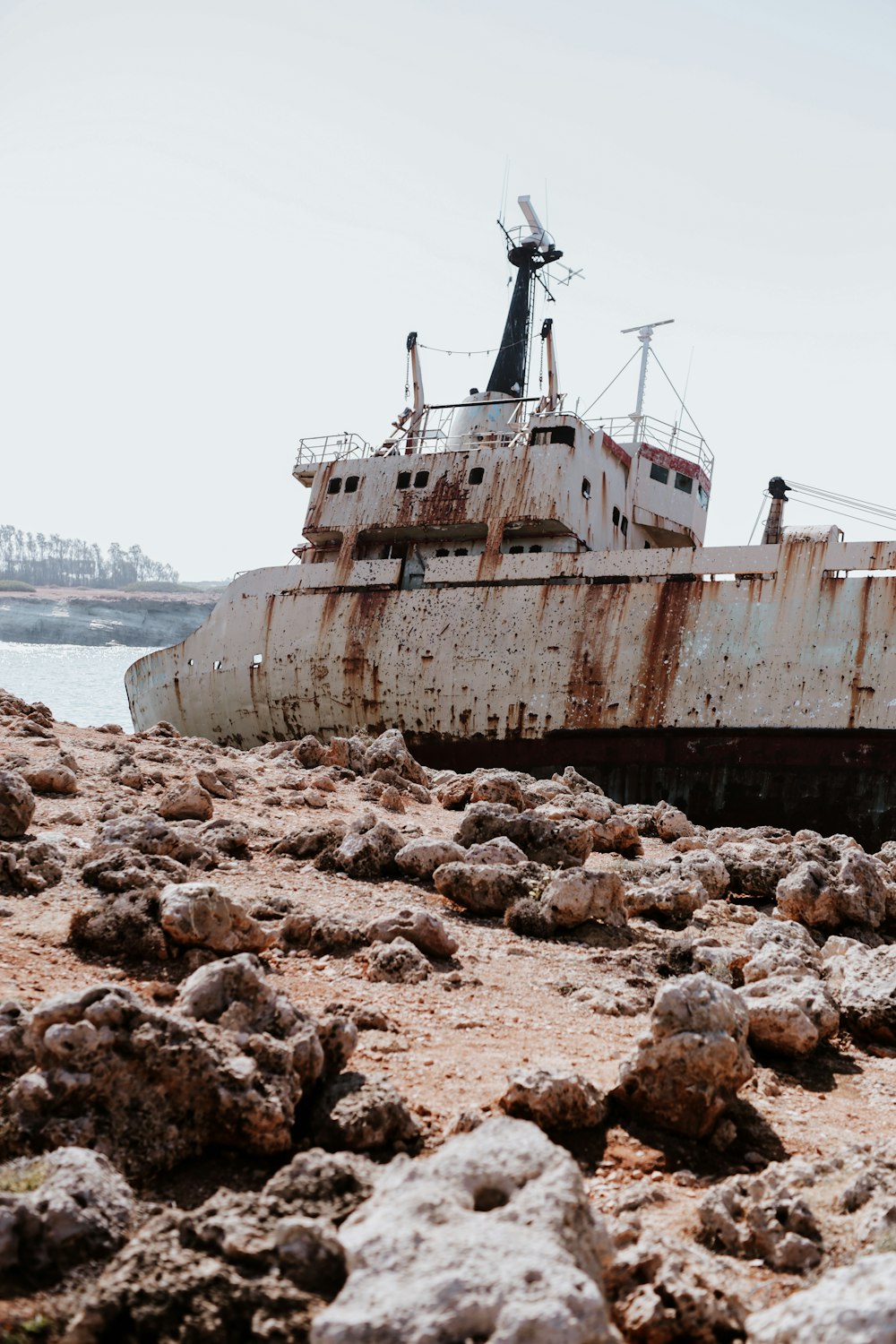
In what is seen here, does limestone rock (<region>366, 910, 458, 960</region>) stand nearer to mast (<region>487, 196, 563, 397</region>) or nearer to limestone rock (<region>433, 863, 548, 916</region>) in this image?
limestone rock (<region>433, 863, 548, 916</region>)

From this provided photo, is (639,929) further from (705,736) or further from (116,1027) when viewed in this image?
(705,736)

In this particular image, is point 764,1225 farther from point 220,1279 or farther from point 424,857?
point 424,857

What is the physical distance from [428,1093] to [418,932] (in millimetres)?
1575

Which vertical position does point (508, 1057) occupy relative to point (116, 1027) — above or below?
below

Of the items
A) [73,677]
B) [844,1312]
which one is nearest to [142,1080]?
[844,1312]

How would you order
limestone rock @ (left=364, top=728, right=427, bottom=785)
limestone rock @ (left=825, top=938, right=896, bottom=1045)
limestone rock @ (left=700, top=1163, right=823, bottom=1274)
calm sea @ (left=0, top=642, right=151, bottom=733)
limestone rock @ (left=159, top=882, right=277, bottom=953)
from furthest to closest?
calm sea @ (left=0, top=642, right=151, bottom=733), limestone rock @ (left=364, top=728, right=427, bottom=785), limestone rock @ (left=825, top=938, right=896, bottom=1045), limestone rock @ (left=159, top=882, right=277, bottom=953), limestone rock @ (left=700, top=1163, right=823, bottom=1274)

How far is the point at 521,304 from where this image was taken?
78.9 feet

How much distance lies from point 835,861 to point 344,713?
34.7 feet

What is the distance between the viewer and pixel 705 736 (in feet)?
47.2

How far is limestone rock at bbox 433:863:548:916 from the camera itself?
5.99 metres

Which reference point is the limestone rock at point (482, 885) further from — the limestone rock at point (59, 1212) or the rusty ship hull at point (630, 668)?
the rusty ship hull at point (630, 668)

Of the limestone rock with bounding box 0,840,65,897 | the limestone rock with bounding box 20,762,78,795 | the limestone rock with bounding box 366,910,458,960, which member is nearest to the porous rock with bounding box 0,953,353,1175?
the limestone rock with bounding box 366,910,458,960

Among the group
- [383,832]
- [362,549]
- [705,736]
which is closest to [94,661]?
[362,549]

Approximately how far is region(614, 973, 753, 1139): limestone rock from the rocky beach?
0.01 meters
